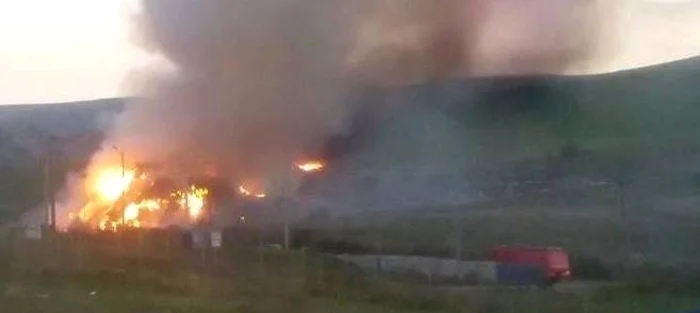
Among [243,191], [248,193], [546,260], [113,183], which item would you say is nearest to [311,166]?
[248,193]

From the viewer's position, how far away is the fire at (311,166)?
66.8 meters

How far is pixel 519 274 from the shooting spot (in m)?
36.7

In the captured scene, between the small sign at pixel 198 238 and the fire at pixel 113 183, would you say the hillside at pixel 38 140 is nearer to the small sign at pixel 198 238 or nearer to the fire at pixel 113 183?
the fire at pixel 113 183

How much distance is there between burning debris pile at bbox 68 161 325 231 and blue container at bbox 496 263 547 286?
2142 centimetres

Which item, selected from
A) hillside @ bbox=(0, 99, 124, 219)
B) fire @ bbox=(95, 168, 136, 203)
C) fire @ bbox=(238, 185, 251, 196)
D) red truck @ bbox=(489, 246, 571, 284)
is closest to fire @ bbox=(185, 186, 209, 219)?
fire @ bbox=(238, 185, 251, 196)

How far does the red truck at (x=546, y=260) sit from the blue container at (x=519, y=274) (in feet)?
0.70

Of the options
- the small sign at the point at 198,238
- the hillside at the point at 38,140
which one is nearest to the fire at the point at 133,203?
the hillside at the point at 38,140

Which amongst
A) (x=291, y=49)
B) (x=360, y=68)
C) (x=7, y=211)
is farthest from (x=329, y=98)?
(x=7, y=211)

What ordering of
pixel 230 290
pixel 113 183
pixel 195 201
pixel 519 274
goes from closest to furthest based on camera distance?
pixel 230 290
pixel 519 274
pixel 113 183
pixel 195 201

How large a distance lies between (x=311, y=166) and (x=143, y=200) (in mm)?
12494

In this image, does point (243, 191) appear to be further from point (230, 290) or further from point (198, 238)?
point (230, 290)

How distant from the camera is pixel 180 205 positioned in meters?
58.2

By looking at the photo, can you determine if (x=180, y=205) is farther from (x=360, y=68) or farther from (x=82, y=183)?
(x=360, y=68)

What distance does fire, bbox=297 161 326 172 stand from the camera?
219 ft
